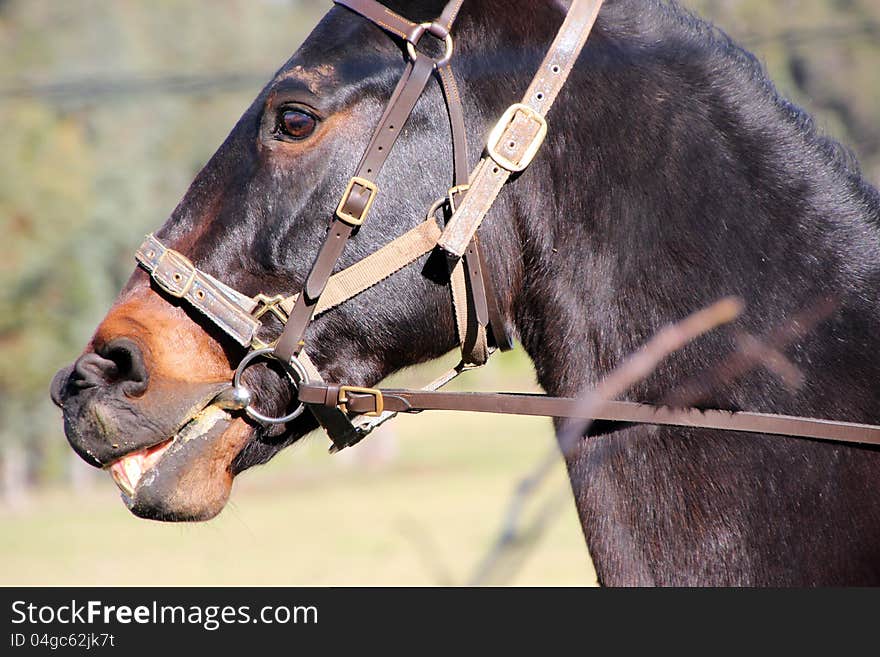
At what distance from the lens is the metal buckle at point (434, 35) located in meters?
2.83

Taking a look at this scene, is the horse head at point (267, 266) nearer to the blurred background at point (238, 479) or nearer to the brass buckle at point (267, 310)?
A: the brass buckle at point (267, 310)

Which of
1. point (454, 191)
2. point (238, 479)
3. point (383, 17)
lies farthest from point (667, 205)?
point (238, 479)

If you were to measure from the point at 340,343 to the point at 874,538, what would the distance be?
151 cm

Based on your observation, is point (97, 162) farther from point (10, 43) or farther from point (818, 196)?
point (818, 196)

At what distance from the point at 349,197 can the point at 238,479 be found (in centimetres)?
2169

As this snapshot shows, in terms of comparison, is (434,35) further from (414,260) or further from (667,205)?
(667,205)

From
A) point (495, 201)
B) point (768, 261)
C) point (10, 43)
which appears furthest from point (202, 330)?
point (10, 43)

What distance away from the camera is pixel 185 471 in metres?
2.87

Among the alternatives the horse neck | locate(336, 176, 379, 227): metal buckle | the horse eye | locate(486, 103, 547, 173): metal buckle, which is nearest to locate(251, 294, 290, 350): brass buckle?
locate(336, 176, 379, 227): metal buckle

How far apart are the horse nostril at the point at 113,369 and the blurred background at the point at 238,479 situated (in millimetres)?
601

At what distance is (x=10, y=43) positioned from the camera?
5209 cm

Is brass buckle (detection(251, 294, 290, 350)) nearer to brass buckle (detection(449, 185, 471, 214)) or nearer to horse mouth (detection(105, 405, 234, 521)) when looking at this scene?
horse mouth (detection(105, 405, 234, 521))

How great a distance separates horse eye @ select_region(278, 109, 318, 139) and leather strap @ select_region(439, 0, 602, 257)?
1.57 feet

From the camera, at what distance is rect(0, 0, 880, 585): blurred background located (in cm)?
1471
